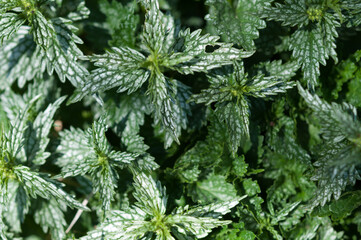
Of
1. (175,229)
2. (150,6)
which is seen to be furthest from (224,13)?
(175,229)

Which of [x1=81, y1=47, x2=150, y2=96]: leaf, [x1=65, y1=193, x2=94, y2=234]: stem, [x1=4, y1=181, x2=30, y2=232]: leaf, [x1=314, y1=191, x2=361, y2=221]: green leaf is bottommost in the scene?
[x1=314, y1=191, x2=361, y2=221]: green leaf

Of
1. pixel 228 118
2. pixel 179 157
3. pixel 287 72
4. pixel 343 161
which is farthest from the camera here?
pixel 179 157

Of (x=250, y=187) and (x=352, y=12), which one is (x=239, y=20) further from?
(x=250, y=187)

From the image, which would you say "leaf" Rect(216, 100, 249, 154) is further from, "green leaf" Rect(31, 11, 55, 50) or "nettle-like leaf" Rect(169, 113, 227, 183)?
"green leaf" Rect(31, 11, 55, 50)

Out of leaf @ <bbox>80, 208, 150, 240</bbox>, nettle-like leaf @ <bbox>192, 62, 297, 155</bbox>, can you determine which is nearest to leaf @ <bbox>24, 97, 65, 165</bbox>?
leaf @ <bbox>80, 208, 150, 240</bbox>

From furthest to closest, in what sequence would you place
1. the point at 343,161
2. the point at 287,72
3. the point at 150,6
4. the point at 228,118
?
the point at 287,72 → the point at 228,118 → the point at 150,6 → the point at 343,161

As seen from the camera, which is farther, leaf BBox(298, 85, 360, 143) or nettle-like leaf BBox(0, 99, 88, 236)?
nettle-like leaf BBox(0, 99, 88, 236)

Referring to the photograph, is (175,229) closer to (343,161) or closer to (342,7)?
(343,161)
